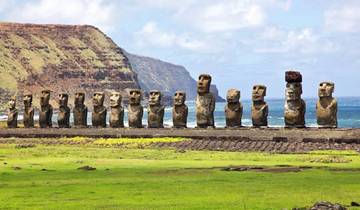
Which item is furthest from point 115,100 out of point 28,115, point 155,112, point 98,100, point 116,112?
point 28,115

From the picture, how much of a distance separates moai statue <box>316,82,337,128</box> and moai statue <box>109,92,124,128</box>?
438 inches

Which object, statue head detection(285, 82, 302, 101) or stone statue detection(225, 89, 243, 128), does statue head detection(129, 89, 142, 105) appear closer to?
stone statue detection(225, 89, 243, 128)

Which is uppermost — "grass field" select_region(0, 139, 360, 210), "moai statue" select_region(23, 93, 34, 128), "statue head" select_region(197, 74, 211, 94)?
"statue head" select_region(197, 74, 211, 94)

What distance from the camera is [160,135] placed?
39.0 metres

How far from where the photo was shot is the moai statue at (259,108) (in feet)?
129

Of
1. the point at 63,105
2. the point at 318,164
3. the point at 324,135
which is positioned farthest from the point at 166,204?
the point at 63,105

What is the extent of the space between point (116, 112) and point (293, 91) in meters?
9.98

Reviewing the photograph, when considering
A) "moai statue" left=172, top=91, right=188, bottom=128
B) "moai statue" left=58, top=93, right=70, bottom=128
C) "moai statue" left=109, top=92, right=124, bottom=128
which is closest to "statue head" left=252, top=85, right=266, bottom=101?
"moai statue" left=172, top=91, right=188, bottom=128

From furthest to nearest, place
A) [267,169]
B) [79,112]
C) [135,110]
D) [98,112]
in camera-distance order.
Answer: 1. [79,112]
2. [98,112]
3. [135,110]
4. [267,169]

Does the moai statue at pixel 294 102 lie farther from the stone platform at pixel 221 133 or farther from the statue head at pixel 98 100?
the statue head at pixel 98 100

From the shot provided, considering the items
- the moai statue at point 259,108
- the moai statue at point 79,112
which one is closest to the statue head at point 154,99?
the moai statue at point 79,112

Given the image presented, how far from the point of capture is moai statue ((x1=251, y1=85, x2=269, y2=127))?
3938 centimetres

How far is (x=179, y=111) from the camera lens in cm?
4206

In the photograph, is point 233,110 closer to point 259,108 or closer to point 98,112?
point 259,108
